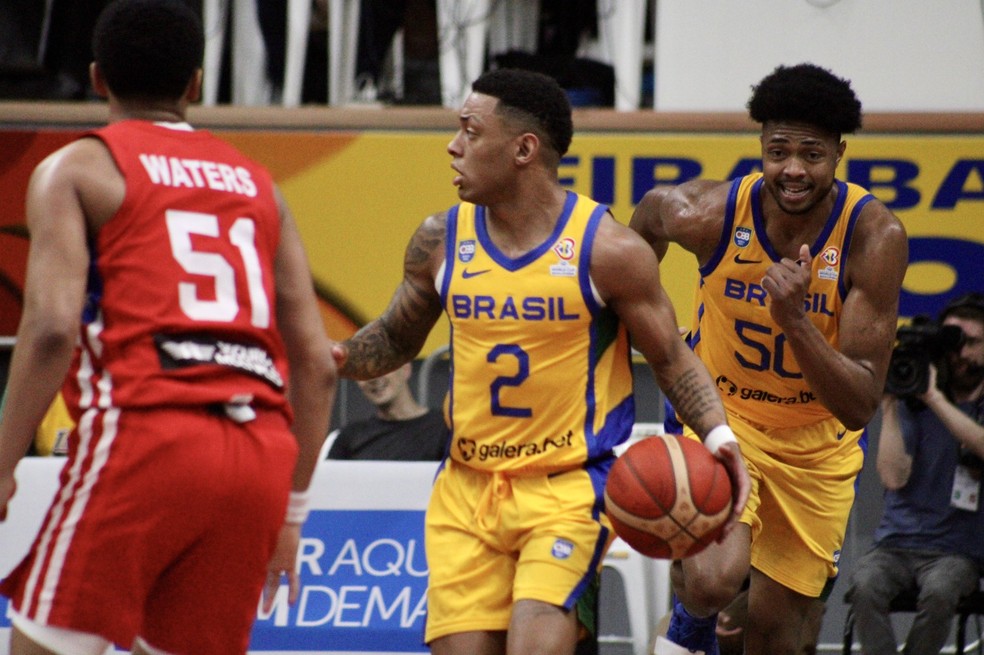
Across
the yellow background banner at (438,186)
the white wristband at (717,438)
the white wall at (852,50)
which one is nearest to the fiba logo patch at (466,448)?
the white wristband at (717,438)

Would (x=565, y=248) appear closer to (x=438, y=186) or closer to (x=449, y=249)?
(x=449, y=249)

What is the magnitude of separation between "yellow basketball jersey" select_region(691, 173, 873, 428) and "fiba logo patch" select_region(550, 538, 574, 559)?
1.26 meters

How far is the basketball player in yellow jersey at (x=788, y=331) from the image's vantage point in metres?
4.87

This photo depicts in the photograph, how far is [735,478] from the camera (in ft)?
14.0

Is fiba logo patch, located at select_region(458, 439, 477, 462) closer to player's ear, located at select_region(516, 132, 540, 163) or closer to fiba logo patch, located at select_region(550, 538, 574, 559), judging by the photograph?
fiba logo patch, located at select_region(550, 538, 574, 559)

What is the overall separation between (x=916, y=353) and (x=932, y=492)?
25.8 inches

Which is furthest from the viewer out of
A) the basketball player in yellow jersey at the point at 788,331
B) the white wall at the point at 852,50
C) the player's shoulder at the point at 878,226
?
the white wall at the point at 852,50

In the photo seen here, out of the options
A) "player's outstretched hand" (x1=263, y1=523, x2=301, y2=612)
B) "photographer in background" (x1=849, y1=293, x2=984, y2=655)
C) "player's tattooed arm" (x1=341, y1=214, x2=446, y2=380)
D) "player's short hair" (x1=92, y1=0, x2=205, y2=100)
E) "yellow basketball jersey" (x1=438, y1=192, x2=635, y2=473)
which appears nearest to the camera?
"player's short hair" (x1=92, y1=0, x2=205, y2=100)

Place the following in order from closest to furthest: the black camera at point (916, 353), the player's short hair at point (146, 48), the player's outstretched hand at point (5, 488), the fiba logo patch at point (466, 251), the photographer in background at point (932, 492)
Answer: the player's outstretched hand at point (5, 488), the player's short hair at point (146, 48), the fiba logo patch at point (466, 251), the photographer in background at point (932, 492), the black camera at point (916, 353)

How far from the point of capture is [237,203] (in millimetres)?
3320

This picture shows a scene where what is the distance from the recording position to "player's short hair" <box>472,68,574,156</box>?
15.0 feet

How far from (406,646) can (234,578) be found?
3.04 metres

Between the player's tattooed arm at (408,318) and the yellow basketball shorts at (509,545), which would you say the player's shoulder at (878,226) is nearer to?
the yellow basketball shorts at (509,545)

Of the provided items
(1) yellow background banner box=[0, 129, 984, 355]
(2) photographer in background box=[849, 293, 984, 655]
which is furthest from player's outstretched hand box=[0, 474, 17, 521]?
(1) yellow background banner box=[0, 129, 984, 355]
